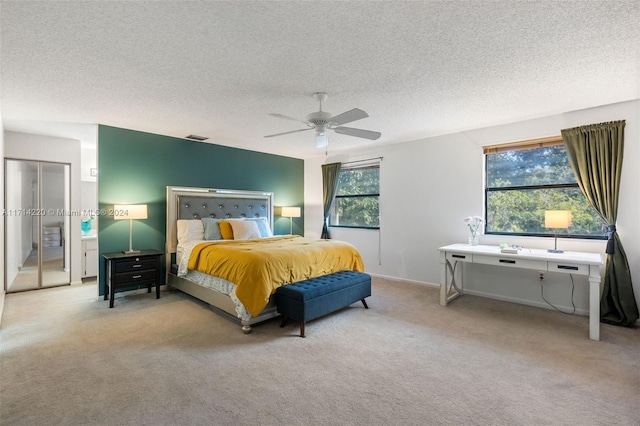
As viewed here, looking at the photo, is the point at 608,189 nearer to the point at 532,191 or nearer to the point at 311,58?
the point at 532,191

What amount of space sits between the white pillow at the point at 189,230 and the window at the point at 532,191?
4.44 meters

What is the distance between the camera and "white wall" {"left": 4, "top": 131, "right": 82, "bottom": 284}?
14.9ft

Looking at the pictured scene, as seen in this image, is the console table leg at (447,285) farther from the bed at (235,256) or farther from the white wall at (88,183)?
the white wall at (88,183)

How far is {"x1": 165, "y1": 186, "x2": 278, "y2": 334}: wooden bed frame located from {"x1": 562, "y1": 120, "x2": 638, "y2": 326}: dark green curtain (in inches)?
148

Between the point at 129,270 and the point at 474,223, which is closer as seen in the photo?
the point at 129,270

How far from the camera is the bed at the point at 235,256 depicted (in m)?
3.16

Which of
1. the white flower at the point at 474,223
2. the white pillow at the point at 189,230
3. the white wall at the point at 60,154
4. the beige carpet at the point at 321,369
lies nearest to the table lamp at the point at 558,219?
the white flower at the point at 474,223

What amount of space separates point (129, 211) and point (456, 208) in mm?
4850

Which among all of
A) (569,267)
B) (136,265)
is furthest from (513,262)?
(136,265)

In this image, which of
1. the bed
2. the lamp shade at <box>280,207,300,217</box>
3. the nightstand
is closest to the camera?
the bed

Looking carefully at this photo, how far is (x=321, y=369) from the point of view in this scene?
95.4 inches

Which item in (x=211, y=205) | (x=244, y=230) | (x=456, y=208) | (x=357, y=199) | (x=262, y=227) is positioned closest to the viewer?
(x=456, y=208)

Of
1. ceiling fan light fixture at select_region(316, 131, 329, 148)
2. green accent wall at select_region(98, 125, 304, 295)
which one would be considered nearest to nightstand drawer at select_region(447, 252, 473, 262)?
ceiling fan light fixture at select_region(316, 131, 329, 148)

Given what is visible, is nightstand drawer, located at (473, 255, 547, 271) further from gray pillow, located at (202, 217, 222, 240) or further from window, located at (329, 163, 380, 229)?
gray pillow, located at (202, 217, 222, 240)
